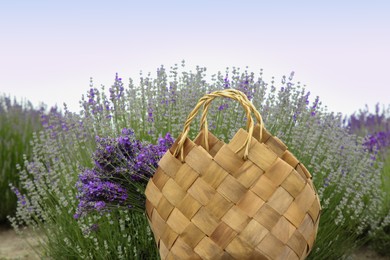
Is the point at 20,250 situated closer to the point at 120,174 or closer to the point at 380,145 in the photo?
the point at 120,174

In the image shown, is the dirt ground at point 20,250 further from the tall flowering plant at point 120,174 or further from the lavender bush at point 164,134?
the tall flowering plant at point 120,174

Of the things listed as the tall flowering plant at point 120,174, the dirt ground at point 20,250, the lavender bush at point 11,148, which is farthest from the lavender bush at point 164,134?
the lavender bush at point 11,148

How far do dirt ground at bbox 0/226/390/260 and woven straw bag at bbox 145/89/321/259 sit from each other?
6.71 feet

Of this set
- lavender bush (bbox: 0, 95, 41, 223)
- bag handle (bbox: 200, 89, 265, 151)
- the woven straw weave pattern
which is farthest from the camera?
lavender bush (bbox: 0, 95, 41, 223)

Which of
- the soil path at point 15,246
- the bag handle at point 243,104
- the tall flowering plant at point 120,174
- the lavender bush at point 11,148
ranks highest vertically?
the bag handle at point 243,104

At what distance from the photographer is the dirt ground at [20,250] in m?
4.28

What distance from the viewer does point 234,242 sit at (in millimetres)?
2006

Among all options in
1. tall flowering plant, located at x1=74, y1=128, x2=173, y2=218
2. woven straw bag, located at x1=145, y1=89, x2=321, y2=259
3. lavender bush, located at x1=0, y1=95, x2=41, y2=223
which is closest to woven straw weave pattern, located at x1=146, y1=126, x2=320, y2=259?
woven straw bag, located at x1=145, y1=89, x2=321, y2=259

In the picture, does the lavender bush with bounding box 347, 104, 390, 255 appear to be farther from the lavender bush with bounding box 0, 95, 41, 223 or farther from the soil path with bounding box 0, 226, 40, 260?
the lavender bush with bounding box 0, 95, 41, 223

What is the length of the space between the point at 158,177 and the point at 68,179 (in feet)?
3.51

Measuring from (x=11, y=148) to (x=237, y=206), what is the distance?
4.15 meters

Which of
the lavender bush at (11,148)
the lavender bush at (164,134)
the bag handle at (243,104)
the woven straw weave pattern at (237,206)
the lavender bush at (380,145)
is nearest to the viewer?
the woven straw weave pattern at (237,206)

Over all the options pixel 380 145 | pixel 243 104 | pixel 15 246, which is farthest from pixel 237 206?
pixel 380 145

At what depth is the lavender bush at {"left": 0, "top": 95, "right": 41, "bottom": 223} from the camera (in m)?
5.45
